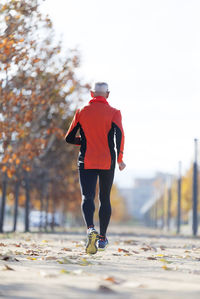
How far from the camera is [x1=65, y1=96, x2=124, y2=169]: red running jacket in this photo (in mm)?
7746

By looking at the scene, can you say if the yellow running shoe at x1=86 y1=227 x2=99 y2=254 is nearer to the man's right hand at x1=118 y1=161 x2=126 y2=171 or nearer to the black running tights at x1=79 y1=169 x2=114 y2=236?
the black running tights at x1=79 y1=169 x2=114 y2=236

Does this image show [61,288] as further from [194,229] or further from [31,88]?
[194,229]

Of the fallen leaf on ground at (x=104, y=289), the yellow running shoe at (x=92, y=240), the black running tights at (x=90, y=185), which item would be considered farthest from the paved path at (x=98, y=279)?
the black running tights at (x=90, y=185)

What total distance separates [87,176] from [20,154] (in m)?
13.0

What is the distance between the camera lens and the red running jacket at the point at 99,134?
7.75 m

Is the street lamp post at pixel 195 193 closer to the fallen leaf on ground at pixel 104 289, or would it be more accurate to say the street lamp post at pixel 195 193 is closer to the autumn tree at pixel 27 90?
the autumn tree at pixel 27 90

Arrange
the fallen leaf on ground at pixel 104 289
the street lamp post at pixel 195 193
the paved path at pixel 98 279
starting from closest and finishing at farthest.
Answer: the paved path at pixel 98 279, the fallen leaf on ground at pixel 104 289, the street lamp post at pixel 195 193

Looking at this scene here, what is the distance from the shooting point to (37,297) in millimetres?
3969

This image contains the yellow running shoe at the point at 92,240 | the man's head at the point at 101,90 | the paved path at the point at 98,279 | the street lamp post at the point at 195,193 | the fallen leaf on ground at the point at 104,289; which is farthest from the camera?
the street lamp post at the point at 195,193

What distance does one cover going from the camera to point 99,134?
7801mm

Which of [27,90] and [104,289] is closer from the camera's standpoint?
[104,289]

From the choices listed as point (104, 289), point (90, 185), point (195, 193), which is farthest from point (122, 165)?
point (195, 193)

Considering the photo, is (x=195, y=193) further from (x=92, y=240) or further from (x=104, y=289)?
(x=104, y=289)

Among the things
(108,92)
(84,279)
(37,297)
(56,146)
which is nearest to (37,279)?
(84,279)
